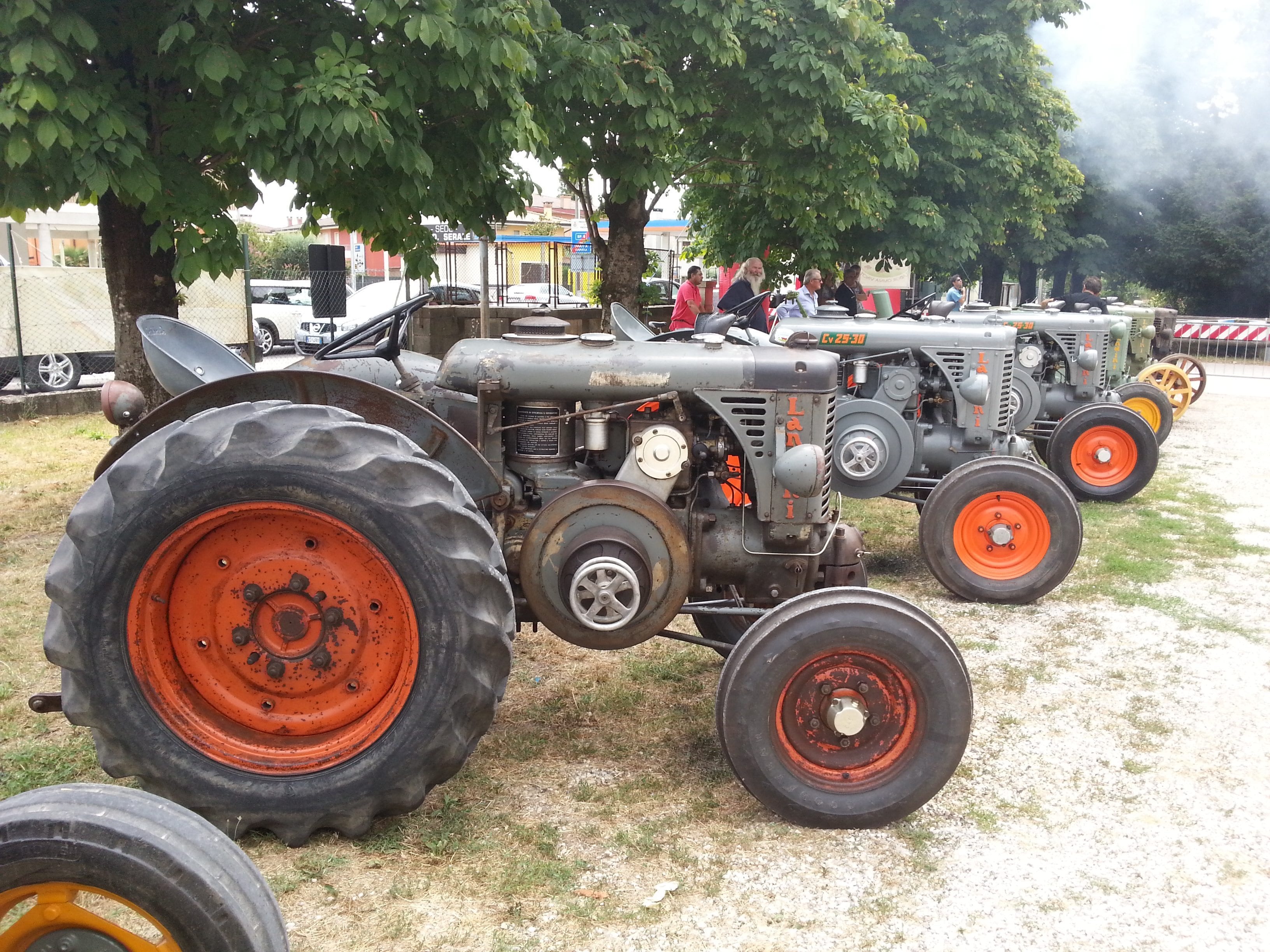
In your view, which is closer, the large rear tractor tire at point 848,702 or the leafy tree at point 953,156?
the large rear tractor tire at point 848,702

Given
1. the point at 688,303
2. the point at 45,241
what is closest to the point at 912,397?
the point at 688,303

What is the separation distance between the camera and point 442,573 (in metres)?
3.11

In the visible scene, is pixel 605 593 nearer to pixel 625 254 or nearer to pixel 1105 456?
pixel 1105 456

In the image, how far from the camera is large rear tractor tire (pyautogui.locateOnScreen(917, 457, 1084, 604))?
238 inches

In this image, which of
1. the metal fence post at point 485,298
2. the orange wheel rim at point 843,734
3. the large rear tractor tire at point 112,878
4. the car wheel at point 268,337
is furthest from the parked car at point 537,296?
the large rear tractor tire at point 112,878

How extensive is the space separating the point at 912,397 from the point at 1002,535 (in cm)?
145

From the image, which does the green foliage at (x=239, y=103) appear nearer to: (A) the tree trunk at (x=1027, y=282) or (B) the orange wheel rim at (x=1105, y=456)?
(B) the orange wheel rim at (x=1105, y=456)

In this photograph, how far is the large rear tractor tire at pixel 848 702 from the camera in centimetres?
342

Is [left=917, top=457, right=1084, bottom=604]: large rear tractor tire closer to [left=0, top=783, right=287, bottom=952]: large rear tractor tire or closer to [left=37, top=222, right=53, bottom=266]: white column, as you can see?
[left=0, top=783, right=287, bottom=952]: large rear tractor tire

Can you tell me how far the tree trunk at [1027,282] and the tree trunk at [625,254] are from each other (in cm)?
1574

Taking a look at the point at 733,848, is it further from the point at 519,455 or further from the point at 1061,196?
the point at 1061,196

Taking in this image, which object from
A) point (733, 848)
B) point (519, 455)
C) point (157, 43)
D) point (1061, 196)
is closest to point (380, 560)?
point (519, 455)

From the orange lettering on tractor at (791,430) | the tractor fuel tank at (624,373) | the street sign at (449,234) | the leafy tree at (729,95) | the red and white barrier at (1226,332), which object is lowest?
the red and white barrier at (1226,332)

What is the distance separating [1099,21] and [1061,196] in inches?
217
